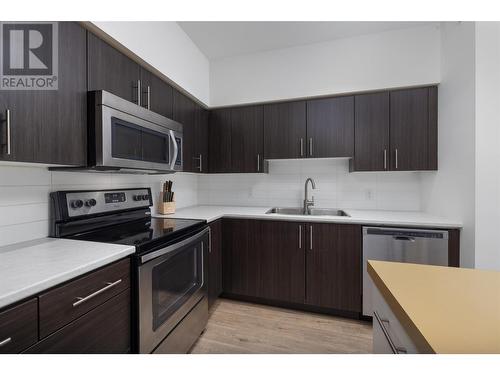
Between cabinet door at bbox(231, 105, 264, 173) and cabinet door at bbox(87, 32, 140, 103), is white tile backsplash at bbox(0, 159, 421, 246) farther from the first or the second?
cabinet door at bbox(87, 32, 140, 103)

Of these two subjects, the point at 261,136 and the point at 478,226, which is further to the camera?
the point at 261,136

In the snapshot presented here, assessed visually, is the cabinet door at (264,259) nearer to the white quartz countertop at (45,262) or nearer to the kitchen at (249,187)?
the kitchen at (249,187)

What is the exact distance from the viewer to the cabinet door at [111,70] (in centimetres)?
133

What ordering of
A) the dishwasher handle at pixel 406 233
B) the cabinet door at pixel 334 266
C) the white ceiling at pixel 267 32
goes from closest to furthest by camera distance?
the dishwasher handle at pixel 406 233 → the cabinet door at pixel 334 266 → the white ceiling at pixel 267 32

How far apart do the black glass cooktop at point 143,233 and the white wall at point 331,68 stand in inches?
60.6

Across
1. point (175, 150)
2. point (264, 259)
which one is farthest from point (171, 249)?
point (264, 259)

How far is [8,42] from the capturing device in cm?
98

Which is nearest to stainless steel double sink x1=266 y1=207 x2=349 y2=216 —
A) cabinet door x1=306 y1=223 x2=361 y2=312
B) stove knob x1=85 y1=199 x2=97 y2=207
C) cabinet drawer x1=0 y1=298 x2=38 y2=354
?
cabinet door x1=306 y1=223 x2=361 y2=312

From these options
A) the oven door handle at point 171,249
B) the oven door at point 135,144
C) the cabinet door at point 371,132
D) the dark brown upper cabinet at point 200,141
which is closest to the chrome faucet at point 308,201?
the cabinet door at point 371,132

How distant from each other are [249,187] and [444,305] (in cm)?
239

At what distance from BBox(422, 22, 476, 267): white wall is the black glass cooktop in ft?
6.27
